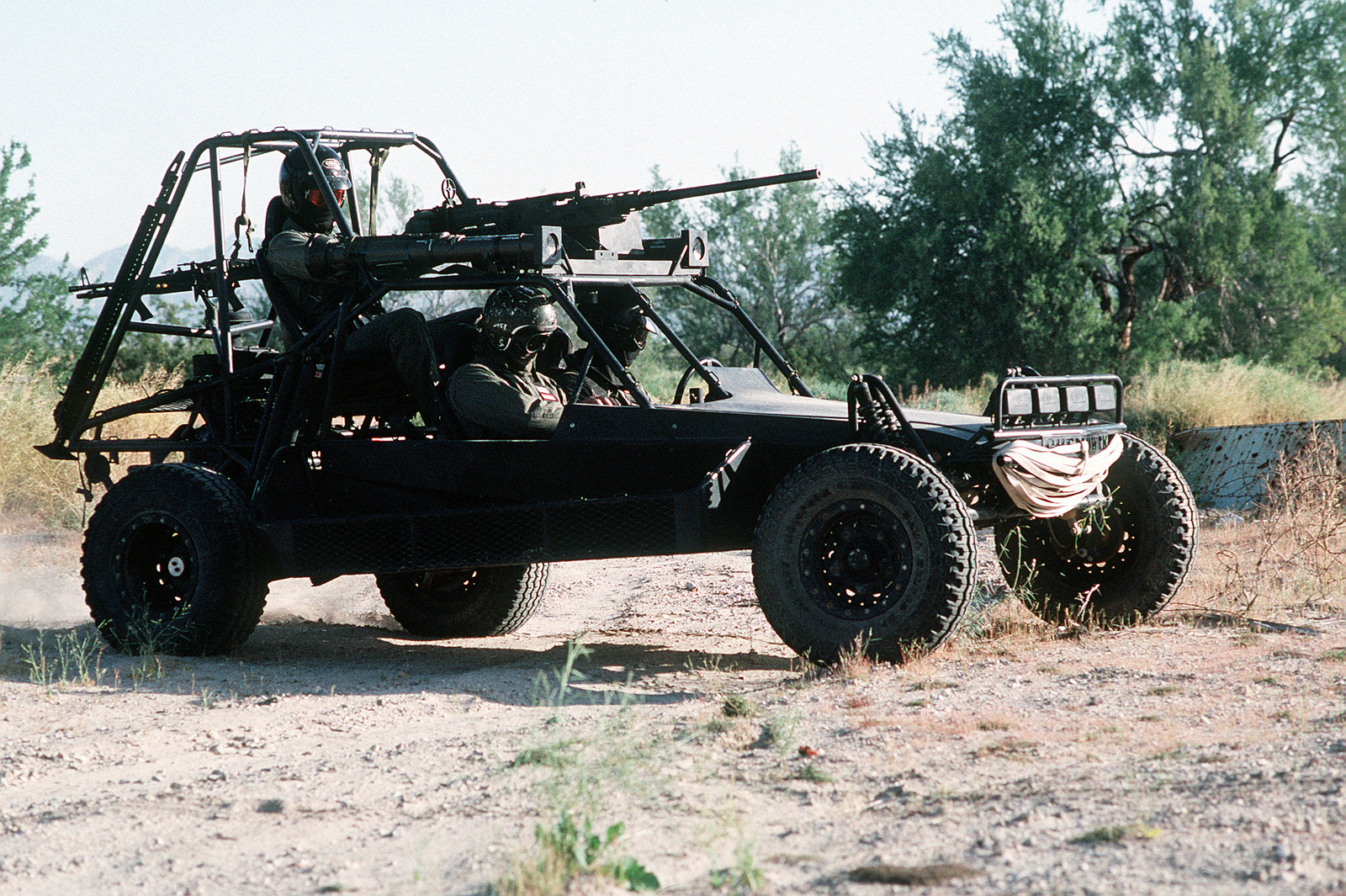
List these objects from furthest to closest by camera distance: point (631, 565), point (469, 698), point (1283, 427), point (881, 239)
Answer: point (881, 239) → point (1283, 427) → point (631, 565) → point (469, 698)

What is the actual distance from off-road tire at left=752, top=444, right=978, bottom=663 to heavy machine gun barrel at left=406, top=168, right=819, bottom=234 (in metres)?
1.60

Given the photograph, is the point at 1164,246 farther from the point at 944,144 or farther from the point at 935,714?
the point at 935,714

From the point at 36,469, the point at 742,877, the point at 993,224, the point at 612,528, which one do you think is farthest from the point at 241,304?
the point at 993,224

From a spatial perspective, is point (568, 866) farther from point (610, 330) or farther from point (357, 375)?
point (357, 375)

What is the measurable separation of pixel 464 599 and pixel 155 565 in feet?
5.38

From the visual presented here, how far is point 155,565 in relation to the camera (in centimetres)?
693

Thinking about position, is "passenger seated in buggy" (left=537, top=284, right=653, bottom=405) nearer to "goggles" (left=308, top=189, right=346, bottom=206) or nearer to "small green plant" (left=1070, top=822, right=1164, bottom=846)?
"goggles" (left=308, top=189, right=346, bottom=206)

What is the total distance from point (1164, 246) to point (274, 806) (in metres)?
23.4

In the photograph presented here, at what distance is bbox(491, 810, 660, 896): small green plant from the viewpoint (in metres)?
3.11

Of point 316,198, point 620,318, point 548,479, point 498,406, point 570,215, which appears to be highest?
point 316,198

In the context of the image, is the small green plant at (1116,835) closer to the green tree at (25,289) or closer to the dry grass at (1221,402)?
the dry grass at (1221,402)

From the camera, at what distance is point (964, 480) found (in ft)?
20.0

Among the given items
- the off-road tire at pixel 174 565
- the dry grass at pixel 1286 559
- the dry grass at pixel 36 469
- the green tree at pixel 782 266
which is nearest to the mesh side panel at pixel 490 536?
the off-road tire at pixel 174 565

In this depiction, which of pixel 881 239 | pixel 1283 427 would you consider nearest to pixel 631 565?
pixel 1283 427
